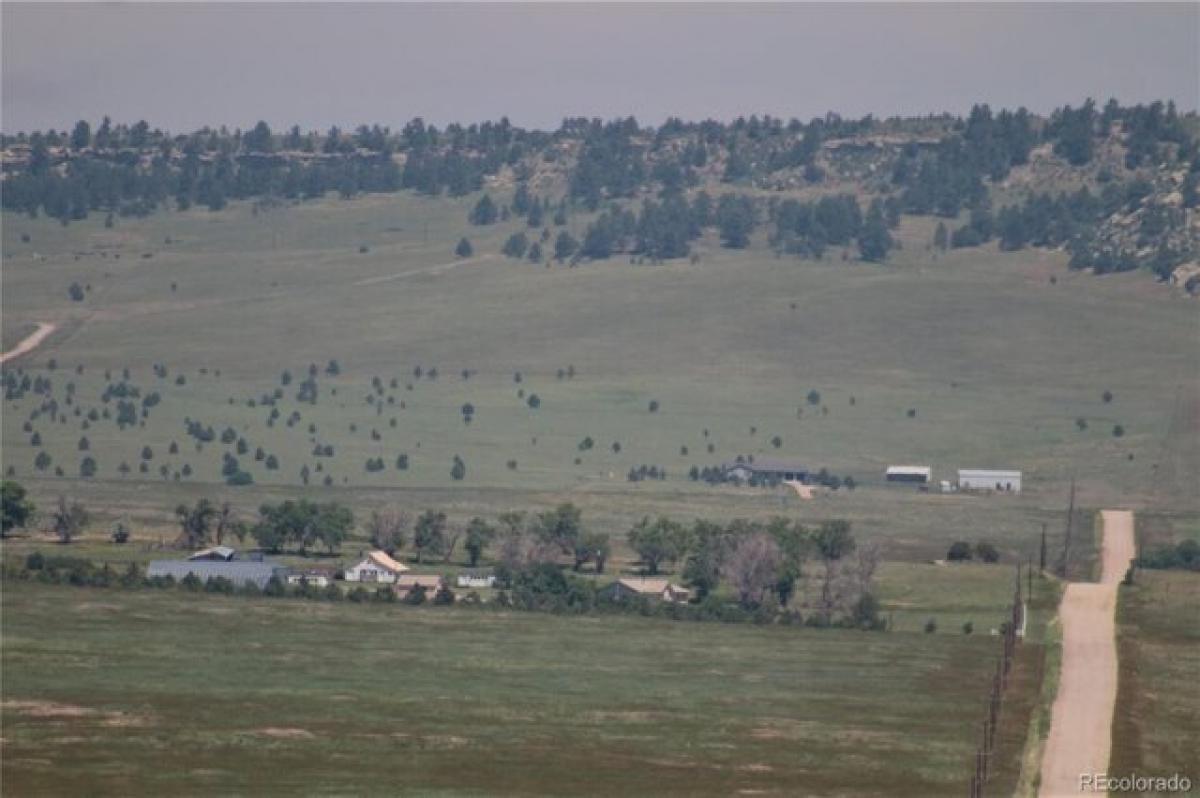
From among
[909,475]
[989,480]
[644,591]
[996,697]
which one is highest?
[989,480]

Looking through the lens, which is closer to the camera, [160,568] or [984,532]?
[160,568]

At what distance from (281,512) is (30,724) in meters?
49.1

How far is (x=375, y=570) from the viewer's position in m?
126

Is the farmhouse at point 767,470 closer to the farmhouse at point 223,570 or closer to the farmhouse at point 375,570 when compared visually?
the farmhouse at point 375,570

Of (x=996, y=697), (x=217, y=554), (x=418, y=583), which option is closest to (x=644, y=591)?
(x=418, y=583)

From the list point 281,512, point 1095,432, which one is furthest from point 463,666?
point 1095,432

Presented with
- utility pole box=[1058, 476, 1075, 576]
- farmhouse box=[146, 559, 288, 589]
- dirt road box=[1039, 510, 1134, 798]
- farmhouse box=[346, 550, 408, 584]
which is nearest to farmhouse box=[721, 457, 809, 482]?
utility pole box=[1058, 476, 1075, 576]

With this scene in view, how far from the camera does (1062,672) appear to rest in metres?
98.9

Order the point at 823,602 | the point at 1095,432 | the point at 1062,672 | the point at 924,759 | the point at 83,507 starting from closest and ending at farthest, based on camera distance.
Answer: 1. the point at 924,759
2. the point at 1062,672
3. the point at 823,602
4. the point at 83,507
5. the point at 1095,432

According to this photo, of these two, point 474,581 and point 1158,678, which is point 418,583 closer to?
point 474,581

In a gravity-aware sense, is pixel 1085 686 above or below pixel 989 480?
below

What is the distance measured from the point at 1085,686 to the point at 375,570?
40.1 meters

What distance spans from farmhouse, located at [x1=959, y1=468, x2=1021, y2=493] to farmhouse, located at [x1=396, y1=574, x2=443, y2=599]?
195ft

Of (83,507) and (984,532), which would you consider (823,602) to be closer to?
(984,532)
